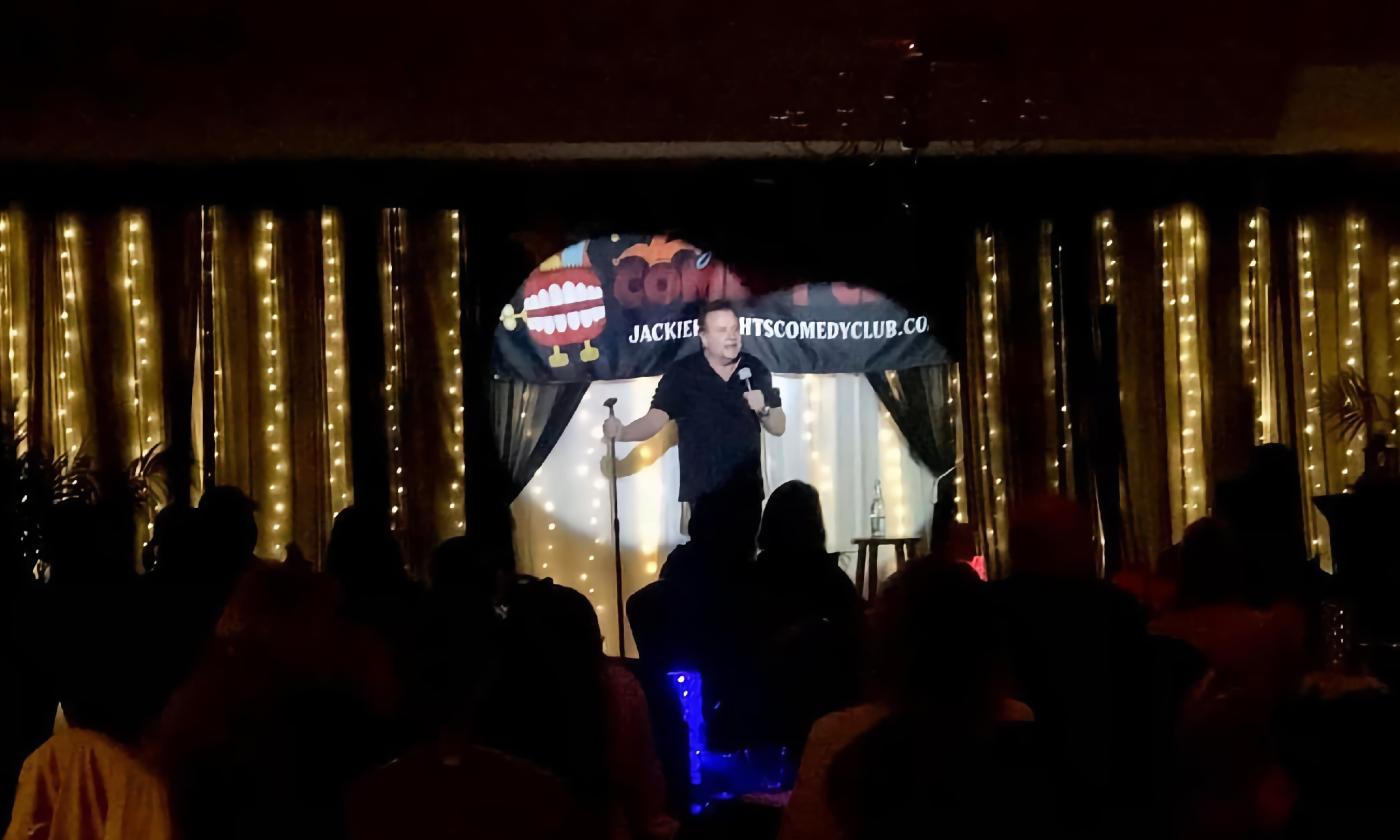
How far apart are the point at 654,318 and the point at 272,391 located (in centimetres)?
201

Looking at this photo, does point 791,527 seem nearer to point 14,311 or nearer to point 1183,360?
point 1183,360

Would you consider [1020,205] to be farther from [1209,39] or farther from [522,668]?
[522,668]

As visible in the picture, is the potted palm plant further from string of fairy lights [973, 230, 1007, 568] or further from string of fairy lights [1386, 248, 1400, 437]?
string of fairy lights [973, 230, 1007, 568]

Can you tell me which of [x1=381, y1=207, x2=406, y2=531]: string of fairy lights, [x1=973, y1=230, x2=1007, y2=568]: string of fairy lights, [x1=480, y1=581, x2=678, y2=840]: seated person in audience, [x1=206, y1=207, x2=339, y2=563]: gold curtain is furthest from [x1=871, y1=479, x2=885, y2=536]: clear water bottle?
[x1=480, y1=581, x2=678, y2=840]: seated person in audience

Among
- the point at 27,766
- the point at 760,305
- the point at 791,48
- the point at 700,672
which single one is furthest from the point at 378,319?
the point at 27,766

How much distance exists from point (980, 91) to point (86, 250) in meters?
4.54

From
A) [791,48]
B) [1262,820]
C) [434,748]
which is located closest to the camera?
[434,748]

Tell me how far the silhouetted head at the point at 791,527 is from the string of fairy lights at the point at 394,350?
3.62 m

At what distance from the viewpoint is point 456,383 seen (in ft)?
23.2

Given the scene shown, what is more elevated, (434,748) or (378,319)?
(378,319)

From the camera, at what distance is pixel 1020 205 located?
757cm

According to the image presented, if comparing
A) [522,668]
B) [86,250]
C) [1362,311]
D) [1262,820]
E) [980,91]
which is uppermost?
[980,91]

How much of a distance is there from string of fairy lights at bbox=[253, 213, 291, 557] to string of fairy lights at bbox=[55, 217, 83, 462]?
0.89 meters

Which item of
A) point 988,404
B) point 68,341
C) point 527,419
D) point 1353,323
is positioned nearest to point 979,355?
point 988,404
